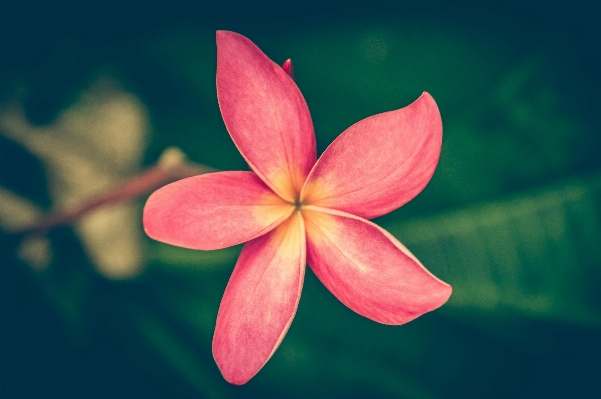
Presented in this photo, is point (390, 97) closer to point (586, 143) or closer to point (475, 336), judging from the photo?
point (586, 143)

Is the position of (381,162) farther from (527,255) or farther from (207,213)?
(527,255)

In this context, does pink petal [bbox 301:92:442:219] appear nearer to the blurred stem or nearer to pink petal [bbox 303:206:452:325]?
pink petal [bbox 303:206:452:325]

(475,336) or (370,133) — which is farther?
(475,336)

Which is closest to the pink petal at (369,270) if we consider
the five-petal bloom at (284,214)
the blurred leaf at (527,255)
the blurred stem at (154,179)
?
the five-petal bloom at (284,214)

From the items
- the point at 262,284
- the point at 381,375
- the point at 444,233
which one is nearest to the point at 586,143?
the point at 444,233

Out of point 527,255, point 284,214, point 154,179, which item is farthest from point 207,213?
point 527,255

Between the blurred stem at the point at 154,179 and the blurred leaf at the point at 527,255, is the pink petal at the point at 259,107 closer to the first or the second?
the blurred stem at the point at 154,179

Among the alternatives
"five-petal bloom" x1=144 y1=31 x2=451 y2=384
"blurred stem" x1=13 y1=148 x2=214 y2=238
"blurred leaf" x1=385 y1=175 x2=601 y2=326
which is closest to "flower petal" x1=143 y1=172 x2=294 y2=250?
"five-petal bloom" x1=144 y1=31 x2=451 y2=384
